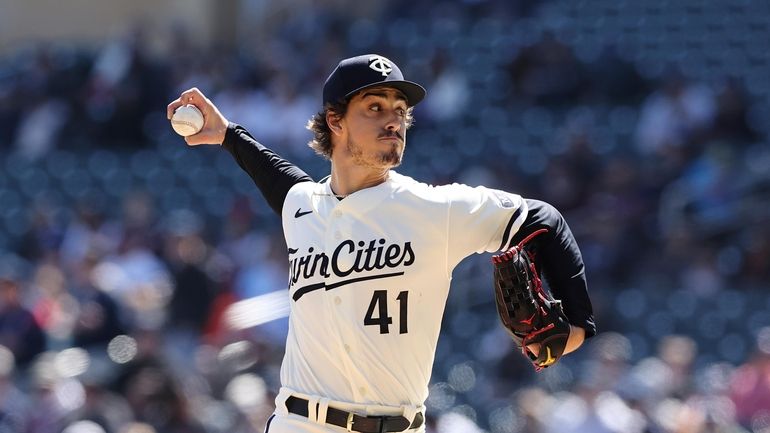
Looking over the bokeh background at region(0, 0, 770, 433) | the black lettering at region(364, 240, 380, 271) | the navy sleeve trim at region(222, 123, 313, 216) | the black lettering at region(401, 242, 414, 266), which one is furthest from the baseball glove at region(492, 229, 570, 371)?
the bokeh background at region(0, 0, 770, 433)

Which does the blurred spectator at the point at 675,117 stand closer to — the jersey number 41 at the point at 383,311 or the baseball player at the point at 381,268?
the baseball player at the point at 381,268

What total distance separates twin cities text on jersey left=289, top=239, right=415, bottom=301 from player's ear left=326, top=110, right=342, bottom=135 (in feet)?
1.16

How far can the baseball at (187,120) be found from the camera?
425cm

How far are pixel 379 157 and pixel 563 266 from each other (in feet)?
1.98

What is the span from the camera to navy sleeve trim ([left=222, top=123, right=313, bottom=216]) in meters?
4.24

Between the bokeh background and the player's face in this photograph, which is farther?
the bokeh background

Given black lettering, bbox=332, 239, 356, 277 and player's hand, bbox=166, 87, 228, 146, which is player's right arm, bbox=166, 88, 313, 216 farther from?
black lettering, bbox=332, 239, 356, 277

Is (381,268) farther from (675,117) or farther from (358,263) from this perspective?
(675,117)

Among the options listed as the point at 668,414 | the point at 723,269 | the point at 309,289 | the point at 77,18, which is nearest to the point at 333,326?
the point at 309,289

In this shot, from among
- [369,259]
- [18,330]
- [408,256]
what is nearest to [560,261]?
[408,256]

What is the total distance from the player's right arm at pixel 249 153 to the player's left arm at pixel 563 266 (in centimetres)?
86

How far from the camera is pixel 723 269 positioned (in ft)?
30.5

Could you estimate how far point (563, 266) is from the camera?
3695 mm

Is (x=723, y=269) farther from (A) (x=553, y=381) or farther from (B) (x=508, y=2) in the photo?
(B) (x=508, y=2)
